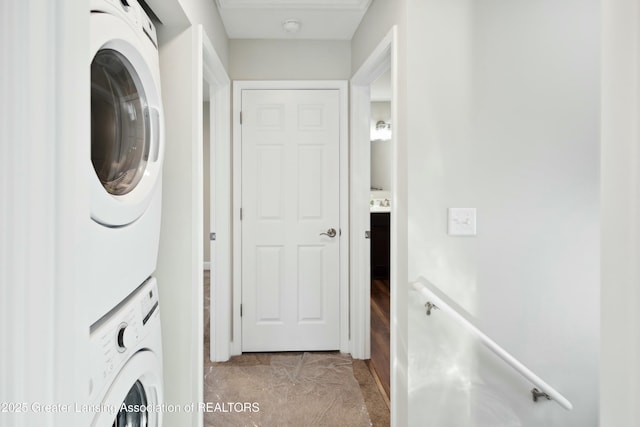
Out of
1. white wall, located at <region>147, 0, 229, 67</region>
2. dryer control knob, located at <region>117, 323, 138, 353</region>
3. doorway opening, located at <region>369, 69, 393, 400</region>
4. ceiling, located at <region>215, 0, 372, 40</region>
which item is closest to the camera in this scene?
dryer control knob, located at <region>117, 323, 138, 353</region>

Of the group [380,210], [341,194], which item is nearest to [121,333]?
[341,194]

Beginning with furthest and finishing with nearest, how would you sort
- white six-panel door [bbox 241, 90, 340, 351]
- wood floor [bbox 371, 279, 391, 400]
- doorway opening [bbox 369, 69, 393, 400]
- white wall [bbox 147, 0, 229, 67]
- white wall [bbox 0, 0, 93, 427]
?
doorway opening [bbox 369, 69, 393, 400] → white six-panel door [bbox 241, 90, 340, 351] → wood floor [bbox 371, 279, 391, 400] → white wall [bbox 147, 0, 229, 67] → white wall [bbox 0, 0, 93, 427]

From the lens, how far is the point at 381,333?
121 inches

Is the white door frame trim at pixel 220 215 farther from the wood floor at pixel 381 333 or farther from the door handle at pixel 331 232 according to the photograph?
the wood floor at pixel 381 333

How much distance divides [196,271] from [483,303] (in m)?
1.37

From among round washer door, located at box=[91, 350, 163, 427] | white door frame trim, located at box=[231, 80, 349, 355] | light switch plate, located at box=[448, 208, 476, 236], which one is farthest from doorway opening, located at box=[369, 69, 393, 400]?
round washer door, located at box=[91, 350, 163, 427]

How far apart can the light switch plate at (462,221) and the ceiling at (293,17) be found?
1449 mm

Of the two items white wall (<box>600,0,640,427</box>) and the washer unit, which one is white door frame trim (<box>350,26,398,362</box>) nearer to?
the washer unit

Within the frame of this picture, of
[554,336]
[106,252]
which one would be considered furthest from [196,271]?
[554,336]

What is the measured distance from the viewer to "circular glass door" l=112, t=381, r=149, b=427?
107cm

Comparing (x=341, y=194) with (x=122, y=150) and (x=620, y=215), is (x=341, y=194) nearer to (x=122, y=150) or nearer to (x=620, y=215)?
(x=122, y=150)

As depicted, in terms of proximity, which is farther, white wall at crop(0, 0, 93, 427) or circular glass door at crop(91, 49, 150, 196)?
circular glass door at crop(91, 49, 150, 196)

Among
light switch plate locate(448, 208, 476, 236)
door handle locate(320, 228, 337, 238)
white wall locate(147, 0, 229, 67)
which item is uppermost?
white wall locate(147, 0, 229, 67)

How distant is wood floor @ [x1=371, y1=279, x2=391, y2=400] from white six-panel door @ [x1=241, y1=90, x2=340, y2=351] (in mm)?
355
